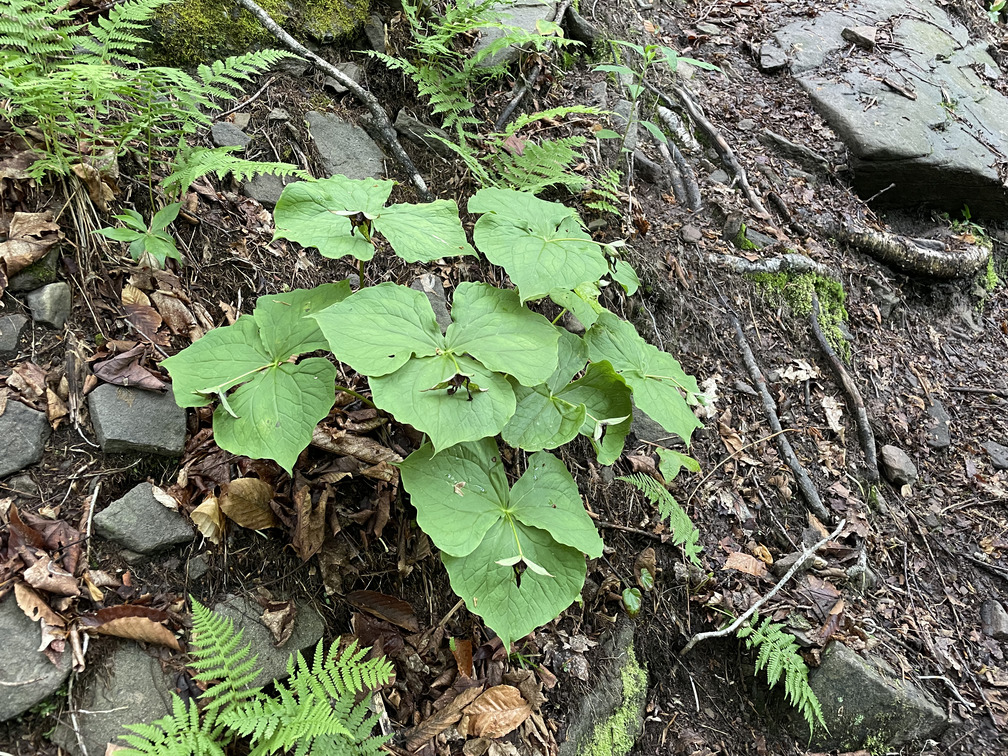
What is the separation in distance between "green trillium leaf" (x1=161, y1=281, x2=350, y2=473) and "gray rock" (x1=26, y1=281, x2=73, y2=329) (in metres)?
0.68

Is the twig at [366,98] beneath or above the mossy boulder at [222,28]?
beneath

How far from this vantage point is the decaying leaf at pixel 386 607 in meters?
2.63

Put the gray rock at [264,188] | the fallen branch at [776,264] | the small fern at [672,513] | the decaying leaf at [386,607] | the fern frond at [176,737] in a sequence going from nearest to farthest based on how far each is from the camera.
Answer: the fern frond at [176,737] < the decaying leaf at [386,607] < the gray rock at [264,188] < the small fern at [672,513] < the fallen branch at [776,264]

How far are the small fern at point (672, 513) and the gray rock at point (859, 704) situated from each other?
109 centimetres

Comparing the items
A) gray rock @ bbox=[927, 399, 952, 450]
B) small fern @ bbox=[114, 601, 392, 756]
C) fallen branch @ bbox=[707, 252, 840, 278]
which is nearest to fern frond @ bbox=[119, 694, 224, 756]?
small fern @ bbox=[114, 601, 392, 756]

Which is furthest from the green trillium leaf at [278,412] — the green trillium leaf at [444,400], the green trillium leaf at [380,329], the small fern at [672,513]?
the small fern at [672,513]

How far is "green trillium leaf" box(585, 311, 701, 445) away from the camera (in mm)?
2838

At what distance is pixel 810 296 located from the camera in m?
5.50

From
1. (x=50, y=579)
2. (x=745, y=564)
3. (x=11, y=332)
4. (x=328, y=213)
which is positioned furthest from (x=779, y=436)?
(x=11, y=332)

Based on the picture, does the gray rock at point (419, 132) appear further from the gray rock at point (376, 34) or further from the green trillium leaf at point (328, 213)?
the green trillium leaf at point (328, 213)

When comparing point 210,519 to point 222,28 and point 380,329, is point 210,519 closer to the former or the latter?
point 380,329

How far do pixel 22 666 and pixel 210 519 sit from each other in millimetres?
713

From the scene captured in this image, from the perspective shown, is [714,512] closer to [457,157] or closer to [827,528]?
[827,528]

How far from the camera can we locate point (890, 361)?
5.90 m
